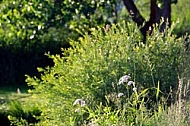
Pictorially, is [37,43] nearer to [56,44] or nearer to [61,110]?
[56,44]

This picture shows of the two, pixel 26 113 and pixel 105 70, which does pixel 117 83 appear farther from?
pixel 26 113

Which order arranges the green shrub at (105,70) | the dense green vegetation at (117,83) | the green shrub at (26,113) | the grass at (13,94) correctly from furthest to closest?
the grass at (13,94)
the green shrub at (26,113)
the green shrub at (105,70)
the dense green vegetation at (117,83)

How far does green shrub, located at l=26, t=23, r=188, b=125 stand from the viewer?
5555 millimetres

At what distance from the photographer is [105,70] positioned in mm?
5590

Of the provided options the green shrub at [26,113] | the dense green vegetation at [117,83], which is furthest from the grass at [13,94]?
the dense green vegetation at [117,83]

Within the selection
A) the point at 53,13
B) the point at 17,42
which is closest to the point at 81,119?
the point at 53,13

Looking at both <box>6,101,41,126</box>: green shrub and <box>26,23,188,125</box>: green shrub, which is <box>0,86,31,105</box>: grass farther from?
<box>26,23,188,125</box>: green shrub

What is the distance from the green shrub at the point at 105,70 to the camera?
18.2ft

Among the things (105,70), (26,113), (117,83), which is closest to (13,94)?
(26,113)

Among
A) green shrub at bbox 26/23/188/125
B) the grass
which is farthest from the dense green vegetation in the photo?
the grass

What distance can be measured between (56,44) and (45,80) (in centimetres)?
586

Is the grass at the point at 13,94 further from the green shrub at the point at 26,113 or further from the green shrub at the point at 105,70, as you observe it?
the green shrub at the point at 105,70

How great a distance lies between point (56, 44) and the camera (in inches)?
459

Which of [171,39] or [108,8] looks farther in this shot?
[108,8]
